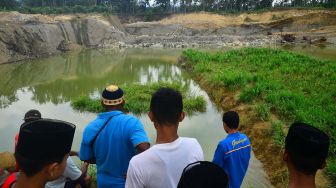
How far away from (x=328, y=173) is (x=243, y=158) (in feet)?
6.16

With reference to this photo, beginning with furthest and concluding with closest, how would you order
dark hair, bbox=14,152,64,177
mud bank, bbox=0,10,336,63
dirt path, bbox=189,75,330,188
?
1. mud bank, bbox=0,10,336,63
2. dirt path, bbox=189,75,330,188
3. dark hair, bbox=14,152,64,177

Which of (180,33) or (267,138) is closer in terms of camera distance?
(267,138)

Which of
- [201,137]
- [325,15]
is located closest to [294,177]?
[201,137]

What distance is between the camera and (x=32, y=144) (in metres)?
1.82

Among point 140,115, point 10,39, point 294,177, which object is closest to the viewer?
point 294,177

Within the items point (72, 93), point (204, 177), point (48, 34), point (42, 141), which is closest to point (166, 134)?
point (204, 177)

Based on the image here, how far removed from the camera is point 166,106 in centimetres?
221

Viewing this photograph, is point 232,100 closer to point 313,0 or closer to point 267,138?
point 267,138

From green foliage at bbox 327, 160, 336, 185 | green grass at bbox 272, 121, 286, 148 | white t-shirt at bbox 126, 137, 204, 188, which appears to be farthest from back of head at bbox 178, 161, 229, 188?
green grass at bbox 272, 121, 286, 148

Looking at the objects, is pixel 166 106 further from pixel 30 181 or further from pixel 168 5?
pixel 168 5

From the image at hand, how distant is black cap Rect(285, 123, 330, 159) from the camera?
6.74 feet

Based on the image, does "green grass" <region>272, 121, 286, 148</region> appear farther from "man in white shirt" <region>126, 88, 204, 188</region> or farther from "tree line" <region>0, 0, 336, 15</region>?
"tree line" <region>0, 0, 336, 15</region>

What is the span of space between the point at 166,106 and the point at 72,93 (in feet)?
37.5

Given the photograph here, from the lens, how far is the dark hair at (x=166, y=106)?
2207 mm
